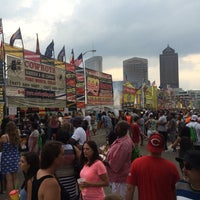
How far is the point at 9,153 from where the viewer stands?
827cm

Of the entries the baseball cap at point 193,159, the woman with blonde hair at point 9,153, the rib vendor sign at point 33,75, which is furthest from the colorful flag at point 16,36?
the baseball cap at point 193,159

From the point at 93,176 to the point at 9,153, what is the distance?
12.3 feet

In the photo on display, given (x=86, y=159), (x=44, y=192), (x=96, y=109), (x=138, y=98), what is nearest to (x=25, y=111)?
(x=96, y=109)

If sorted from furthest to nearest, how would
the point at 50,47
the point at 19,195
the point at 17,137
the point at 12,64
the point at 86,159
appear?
the point at 50,47 < the point at 12,64 < the point at 17,137 < the point at 86,159 < the point at 19,195

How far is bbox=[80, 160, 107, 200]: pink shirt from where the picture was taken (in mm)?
4984

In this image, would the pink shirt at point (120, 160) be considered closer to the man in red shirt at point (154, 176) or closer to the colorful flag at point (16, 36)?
the man in red shirt at point (154, 176)

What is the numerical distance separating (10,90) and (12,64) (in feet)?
4.92

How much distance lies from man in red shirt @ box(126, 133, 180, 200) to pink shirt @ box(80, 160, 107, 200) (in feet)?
2.42

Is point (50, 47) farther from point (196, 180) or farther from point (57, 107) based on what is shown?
point (196, 180)

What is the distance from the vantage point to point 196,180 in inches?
116

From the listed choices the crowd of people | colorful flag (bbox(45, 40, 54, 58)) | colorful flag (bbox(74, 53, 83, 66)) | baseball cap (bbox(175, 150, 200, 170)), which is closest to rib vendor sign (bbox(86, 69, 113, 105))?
colorful flag (bbox(74, 53, 83, 66))

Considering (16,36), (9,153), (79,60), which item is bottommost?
(9,153)

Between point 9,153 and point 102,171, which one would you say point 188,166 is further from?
point 9,153

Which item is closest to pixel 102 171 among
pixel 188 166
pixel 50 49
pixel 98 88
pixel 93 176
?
pixel 93 176
